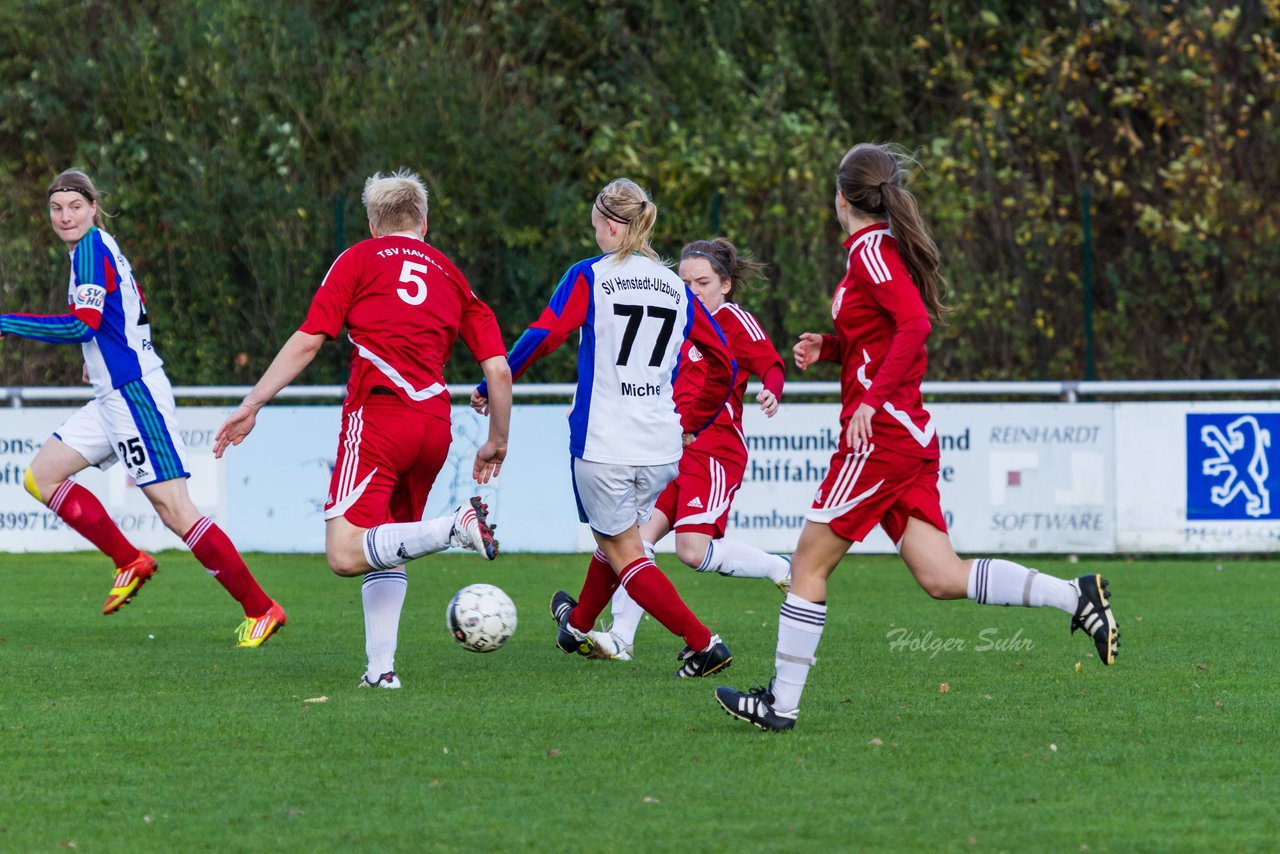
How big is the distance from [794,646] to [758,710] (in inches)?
9.4

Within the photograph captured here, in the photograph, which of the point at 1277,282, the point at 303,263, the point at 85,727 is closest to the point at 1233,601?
the point at 1277,282

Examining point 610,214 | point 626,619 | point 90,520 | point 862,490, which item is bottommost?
point 626,619

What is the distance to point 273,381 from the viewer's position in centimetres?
612

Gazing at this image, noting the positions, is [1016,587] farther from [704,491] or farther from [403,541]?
[704,491]

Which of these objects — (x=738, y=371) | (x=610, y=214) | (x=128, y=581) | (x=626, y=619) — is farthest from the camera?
(x=128, y=581)

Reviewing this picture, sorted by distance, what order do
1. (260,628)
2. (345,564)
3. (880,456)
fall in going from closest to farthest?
1. (880,456)
2. (345,564)
3. (260,628)

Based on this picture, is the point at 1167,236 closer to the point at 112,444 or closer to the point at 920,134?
the point at 920,134

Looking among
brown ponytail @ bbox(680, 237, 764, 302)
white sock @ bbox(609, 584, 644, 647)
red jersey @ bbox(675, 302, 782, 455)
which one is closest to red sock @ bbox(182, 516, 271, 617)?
Result: white sock @ bbox(609, 584, 644, 647)

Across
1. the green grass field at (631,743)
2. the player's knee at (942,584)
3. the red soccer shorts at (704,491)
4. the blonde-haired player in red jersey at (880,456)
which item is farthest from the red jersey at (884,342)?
the red soccer shorts at (704,491)

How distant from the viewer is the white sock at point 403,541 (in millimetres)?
6039

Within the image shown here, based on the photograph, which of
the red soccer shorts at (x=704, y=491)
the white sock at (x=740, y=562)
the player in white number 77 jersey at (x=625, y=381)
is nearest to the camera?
the player in white number 77 jersey at (x=625, y=381)

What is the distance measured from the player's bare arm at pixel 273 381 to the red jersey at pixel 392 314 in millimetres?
60

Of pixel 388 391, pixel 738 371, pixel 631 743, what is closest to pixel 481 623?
pixel 388 391

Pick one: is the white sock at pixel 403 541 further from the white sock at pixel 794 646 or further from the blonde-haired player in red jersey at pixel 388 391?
the white sock at pixel 794 646
